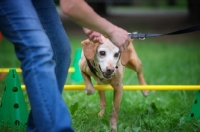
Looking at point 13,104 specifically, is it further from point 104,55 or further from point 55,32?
point 55,32

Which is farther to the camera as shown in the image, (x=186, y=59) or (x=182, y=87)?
(x=186, y=59)

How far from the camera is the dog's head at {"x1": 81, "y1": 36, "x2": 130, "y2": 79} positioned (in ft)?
12.3

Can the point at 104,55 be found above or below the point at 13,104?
above

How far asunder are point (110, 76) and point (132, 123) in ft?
1.53

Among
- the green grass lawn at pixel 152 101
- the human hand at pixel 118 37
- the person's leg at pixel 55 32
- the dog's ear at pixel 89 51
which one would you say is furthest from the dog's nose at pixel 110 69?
the human hand at pixel 118 37

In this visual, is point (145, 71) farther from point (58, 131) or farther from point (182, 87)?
point (58, 131)

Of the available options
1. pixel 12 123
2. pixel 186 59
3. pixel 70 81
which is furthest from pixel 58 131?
pixel 186 59

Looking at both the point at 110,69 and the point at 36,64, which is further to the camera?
the point at 110,69

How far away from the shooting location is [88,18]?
225cm

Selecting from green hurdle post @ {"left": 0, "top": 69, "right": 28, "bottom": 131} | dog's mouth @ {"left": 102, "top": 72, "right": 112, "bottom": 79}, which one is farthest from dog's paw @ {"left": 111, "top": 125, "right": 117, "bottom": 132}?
green hurdle post @ {"left": 0, "top": 69, "right": 28, "bottom": 131}

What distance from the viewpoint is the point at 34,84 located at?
7.29 feet

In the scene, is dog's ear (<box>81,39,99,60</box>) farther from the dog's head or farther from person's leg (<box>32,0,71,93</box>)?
person's leg (<box>32,0,71,93</box>)

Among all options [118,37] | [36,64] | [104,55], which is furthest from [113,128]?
[36,64]

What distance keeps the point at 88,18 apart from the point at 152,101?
2.79m
